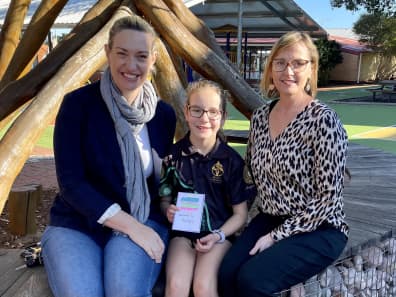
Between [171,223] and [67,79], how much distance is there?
5.23ft

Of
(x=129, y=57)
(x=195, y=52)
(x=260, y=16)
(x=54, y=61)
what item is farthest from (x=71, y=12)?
(x=129, y=57)

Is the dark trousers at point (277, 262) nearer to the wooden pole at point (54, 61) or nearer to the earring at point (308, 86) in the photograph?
the earring at point (308, 86)

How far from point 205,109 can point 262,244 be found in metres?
0.77

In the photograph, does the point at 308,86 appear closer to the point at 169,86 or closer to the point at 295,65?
the point at 295,65

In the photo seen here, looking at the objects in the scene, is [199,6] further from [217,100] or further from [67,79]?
[217,100]

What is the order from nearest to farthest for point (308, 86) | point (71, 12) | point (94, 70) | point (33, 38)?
point (308, 86), point (94, 70), point (33, 38), point (71, 12)

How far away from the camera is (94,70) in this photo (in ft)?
12.4

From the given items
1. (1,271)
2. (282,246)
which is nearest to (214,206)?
(282,246)

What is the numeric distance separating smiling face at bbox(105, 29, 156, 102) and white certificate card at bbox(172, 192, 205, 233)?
64cm

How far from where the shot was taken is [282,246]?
2389mm

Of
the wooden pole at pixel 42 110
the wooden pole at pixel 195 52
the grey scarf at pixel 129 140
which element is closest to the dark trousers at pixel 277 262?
the grey scarf at pixel 129 140

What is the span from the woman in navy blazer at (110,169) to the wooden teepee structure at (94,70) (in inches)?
38.3

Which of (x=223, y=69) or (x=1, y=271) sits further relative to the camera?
(x=223, y=69)

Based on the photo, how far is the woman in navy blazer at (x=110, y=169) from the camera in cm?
229
